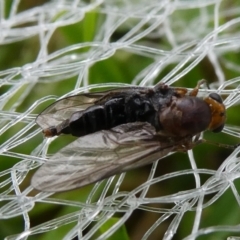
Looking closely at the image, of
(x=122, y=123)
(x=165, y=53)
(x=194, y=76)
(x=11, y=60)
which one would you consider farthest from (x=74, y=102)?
(x=11, y=60)

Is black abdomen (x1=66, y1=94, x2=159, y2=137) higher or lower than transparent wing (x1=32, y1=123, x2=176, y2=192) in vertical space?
higher

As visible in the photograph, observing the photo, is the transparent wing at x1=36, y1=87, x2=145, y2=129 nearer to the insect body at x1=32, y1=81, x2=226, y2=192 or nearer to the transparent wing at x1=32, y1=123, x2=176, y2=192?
the insect body at x1=32, y1=81, x2=226, y2=192

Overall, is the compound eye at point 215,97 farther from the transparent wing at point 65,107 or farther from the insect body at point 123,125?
the transparent wing at point 65,107

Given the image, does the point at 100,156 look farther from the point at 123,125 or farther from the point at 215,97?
the point at 215,97

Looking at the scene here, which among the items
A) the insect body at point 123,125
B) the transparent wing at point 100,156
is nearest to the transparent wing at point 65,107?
the insect body at point 123,125

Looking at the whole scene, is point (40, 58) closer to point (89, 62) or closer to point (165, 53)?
point (89, 62)

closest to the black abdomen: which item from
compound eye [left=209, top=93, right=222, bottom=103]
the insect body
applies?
the insect body

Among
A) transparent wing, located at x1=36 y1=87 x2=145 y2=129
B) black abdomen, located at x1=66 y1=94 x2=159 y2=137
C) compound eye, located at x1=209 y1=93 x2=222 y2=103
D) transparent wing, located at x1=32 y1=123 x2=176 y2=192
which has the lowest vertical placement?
transparent wing, located at x1=32 y1=123 x2=176 y2=192
